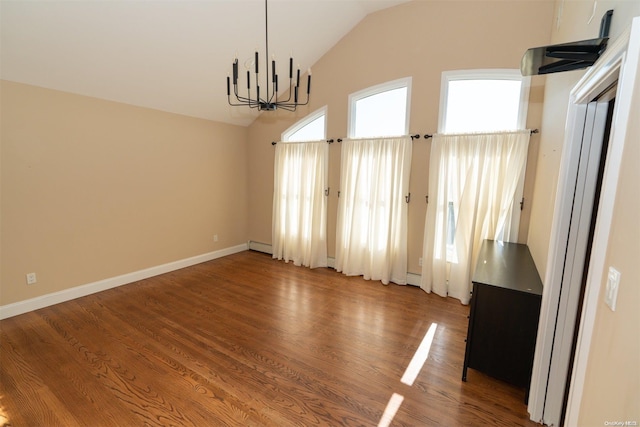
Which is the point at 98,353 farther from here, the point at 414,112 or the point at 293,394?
the point at 414,112

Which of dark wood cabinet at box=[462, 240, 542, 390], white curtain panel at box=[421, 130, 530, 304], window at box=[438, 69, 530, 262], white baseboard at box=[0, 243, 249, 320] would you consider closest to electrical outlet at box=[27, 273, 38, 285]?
white baseboard at box=[0, 243, 249, 320]

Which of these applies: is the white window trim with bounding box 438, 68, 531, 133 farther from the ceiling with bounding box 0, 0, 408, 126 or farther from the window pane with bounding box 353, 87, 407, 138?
the ceiling with bounding box 0, 0, 408, 126

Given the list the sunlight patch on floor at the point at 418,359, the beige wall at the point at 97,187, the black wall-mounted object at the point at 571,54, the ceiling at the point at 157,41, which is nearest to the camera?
the black wall-mounted object at the point at 571,54

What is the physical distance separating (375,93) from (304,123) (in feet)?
4.30

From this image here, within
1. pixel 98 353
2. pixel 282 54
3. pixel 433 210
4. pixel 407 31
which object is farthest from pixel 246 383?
pixel 407 31

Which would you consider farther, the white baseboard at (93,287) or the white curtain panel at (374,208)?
the white curtain panel at (374,208)

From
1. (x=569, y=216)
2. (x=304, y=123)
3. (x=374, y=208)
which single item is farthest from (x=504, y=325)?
(x=304, y=123)

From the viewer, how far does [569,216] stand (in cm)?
150

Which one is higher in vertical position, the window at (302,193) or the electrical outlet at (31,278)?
the window at (302,193)

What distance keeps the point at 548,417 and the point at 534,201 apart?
209cm

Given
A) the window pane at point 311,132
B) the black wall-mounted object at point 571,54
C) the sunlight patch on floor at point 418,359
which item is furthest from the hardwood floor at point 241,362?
the window pane at point 311,132

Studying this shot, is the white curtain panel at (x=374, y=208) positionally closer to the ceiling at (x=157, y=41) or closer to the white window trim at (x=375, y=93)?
the white window trim at (x=375, y=93)

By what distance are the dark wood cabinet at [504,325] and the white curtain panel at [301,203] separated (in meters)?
2.77

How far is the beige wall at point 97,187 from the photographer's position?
285 cm
